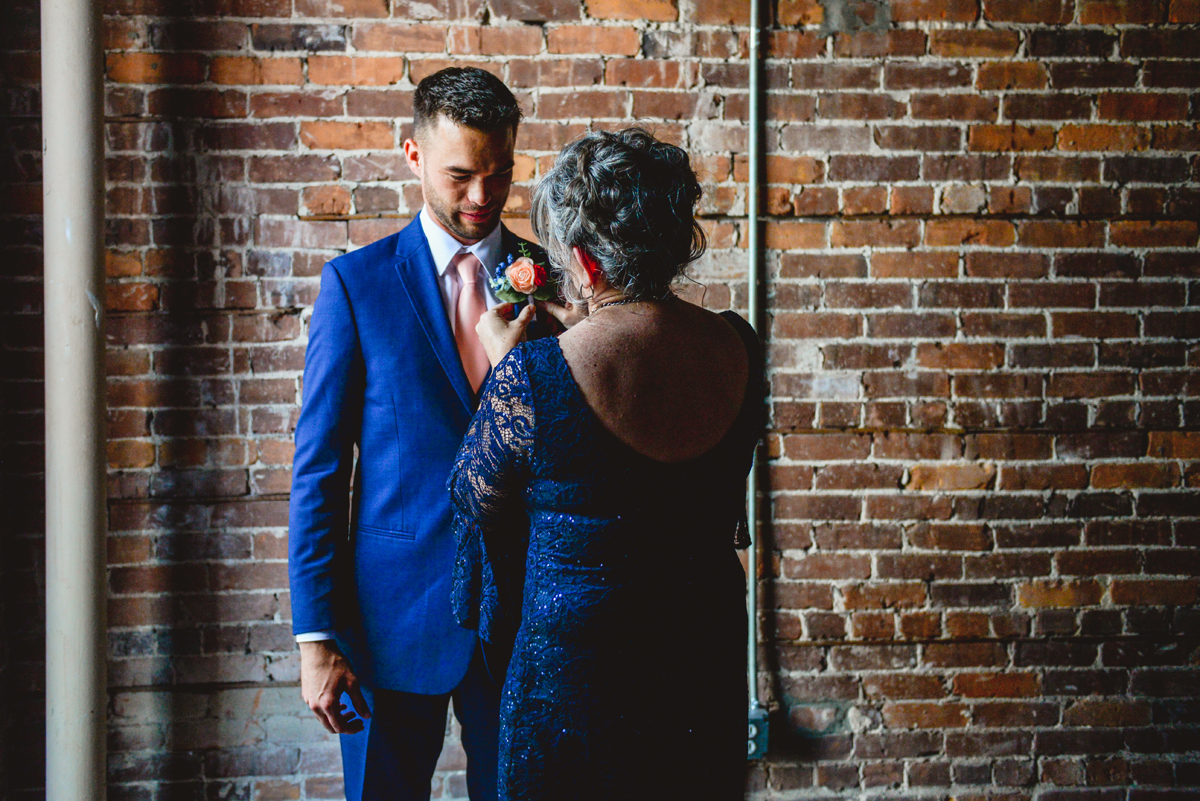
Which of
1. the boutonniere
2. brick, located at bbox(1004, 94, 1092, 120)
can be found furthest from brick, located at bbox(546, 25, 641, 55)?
brick, located at bbox(1004, 94, 1092, 120)

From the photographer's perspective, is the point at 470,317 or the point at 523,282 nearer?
the point at 523,282

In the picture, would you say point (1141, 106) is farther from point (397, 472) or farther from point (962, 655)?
point (397, 472)

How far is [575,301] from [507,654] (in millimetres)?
757

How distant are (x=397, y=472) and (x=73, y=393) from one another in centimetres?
116

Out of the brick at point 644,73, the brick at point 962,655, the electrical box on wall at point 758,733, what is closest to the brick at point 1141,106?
the brick at point 644,73

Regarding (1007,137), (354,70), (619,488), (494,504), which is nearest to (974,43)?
(1007,137)

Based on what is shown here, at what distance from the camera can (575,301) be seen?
1.45 meters

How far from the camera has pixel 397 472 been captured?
5.39 ft

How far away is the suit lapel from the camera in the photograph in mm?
1641

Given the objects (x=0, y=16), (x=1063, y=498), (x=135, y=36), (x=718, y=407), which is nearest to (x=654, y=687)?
(x=718, y=407)

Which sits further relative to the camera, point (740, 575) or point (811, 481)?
point (811, 481)

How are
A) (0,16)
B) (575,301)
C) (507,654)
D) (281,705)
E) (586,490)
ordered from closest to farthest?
(586,490) → (575,301) → (507,654) → (0,16) → (281,705)

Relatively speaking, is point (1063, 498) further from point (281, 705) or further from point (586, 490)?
point (281, 705)

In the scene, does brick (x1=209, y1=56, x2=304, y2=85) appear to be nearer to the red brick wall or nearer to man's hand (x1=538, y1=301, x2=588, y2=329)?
the red brick wall
